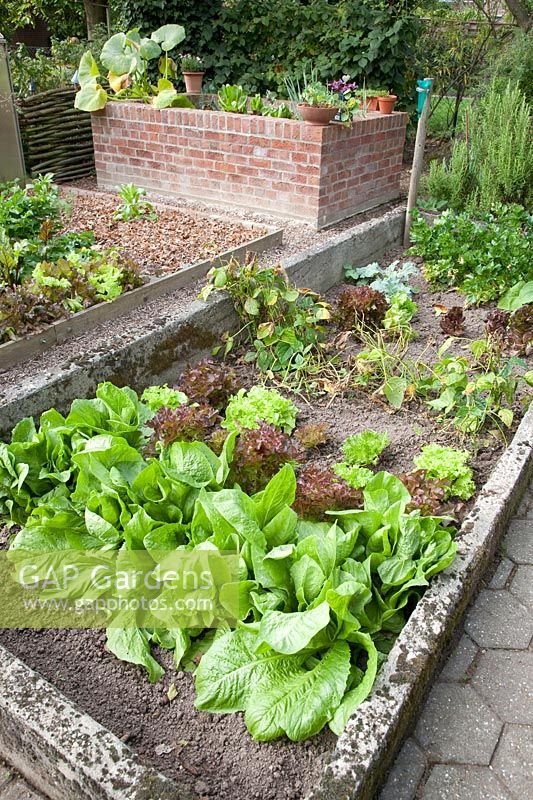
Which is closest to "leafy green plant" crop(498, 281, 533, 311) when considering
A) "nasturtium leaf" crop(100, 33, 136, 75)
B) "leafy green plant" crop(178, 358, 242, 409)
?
"leafy green plant" crop(178, 358, 242, 409)

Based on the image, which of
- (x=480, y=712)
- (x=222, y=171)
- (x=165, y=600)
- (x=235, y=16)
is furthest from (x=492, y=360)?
(x=235, y=16)

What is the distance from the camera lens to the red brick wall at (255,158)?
236 inches

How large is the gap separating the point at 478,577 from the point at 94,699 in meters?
1.45

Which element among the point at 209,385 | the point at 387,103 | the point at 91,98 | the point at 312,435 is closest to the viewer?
the point at 312,435

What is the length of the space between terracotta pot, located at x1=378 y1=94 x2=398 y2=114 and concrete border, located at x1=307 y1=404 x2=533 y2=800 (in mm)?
4894

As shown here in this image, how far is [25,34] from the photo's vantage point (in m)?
26.5

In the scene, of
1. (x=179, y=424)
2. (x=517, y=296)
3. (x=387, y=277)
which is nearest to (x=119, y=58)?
(x=387, y=277)

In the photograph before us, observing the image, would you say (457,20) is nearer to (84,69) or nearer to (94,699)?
(84,69)

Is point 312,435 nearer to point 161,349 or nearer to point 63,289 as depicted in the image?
point 161,349

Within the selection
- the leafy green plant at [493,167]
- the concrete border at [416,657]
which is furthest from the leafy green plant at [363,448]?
the leafy green plant at [493,167]

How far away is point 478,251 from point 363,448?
2555 mm

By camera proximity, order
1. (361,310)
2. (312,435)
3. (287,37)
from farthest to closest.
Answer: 1. (287,37)
2. (361,310)
3. (312,435)

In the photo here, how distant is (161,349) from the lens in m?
3.84

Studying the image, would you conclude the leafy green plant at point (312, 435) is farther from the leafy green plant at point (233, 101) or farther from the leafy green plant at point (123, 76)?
the leafy green plant at point (123, 76)
